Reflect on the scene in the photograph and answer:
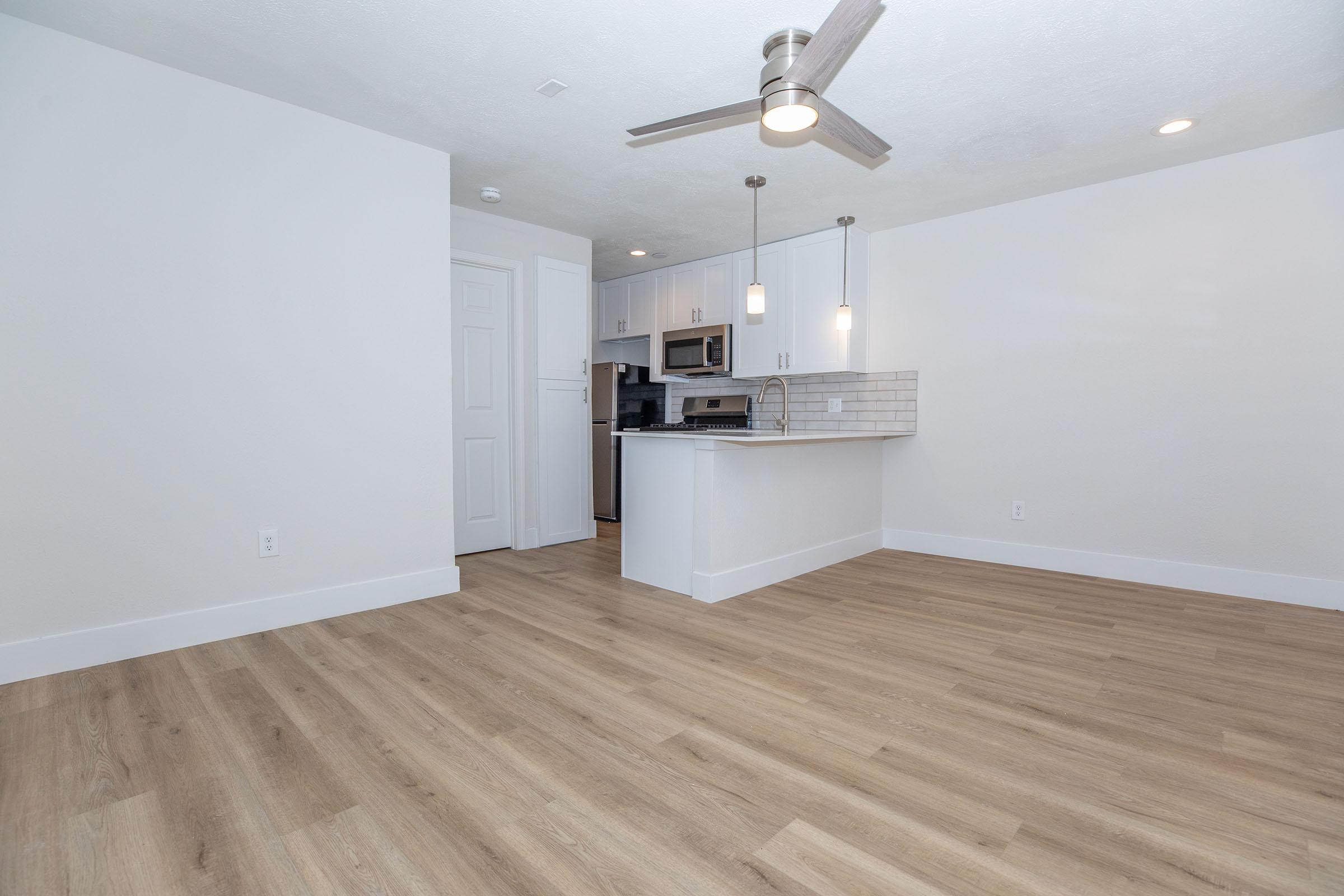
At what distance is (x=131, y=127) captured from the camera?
7.93 ft

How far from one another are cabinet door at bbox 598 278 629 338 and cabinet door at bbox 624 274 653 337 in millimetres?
54

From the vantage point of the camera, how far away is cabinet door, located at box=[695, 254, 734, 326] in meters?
5.21

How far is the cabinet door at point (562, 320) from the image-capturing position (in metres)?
4.50

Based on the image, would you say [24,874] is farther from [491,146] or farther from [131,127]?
[491,146]

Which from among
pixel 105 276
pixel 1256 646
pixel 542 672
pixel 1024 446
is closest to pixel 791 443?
pixel 1024 446

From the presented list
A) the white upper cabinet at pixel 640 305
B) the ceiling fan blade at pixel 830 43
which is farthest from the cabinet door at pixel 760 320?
the ceiling fan blade at pixel 830 43

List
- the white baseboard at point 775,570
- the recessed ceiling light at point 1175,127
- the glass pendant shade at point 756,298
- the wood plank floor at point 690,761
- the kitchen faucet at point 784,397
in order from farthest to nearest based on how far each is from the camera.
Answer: the kitchen faucet at point 784,397 → the glass pendant shade at point 756,298 → the white baseboard at point 775,570 → the recessed ceiling light at point 1175,127 → the wood plank floor at point 690,761

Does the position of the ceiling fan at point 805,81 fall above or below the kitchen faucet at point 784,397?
above

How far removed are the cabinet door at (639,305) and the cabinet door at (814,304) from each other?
1467 millimetres

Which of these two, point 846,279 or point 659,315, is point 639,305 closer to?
point 659,315

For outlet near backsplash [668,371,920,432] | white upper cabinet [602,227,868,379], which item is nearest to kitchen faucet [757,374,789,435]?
outlet near backsplash [668,371,920,432]

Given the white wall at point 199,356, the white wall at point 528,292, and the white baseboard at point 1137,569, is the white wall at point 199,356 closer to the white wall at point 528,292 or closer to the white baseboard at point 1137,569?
the white wall at point 528,292

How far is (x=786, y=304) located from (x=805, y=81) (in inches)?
113

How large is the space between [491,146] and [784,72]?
174 cm
